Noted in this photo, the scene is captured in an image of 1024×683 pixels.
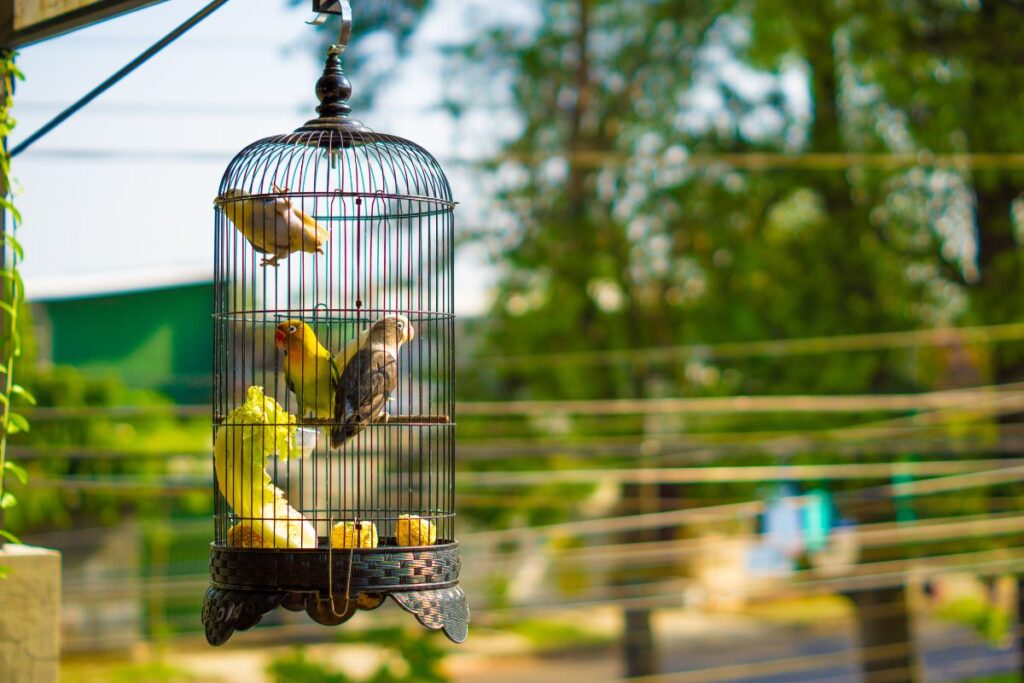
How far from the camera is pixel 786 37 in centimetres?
920

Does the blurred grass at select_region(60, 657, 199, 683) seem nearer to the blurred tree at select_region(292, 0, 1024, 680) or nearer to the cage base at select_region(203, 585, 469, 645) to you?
the blurred tree at select_region(292, 0, 1024, 680)

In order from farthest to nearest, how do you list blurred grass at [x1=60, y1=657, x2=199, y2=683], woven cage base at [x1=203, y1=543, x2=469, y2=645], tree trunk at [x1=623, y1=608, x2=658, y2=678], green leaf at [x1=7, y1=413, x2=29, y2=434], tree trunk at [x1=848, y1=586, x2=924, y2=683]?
1. blurred grass at [x1=60, y1=657, x2=199, y2=683]
2. tree trunk at [x1=623, y1=608, x2=658, y2=678]
3. tree trunk at [x1=848, y1=586, x2=924, y2=683]
4. green leaf at [x1=7, y1=413, x2=29, y2=434]
5. woven cage base at [x1=203, y1=543, x2=469, y2=645]

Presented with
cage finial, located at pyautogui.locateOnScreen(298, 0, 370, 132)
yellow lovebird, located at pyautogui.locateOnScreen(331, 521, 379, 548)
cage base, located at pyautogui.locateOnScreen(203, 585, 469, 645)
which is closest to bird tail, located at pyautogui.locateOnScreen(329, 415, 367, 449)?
yellow lovebird, located at pyautogui.locateOnScreen(331, 521, 379, 548)

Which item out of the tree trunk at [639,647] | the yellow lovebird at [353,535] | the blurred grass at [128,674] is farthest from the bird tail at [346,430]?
the blurred grass at [128,674]

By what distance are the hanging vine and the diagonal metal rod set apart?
47mm

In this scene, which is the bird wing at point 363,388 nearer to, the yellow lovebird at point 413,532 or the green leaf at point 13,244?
the yellow lovebird at point 413,532

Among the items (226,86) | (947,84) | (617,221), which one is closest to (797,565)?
(617,221)

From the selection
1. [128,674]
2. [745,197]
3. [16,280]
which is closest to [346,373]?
[16,280]

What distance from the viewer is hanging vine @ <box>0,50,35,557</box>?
247 cm

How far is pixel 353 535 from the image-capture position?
87.1 inches

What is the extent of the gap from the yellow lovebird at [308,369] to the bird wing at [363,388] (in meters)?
0.05

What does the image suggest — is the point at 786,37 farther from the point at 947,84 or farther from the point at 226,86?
the point at 226,86

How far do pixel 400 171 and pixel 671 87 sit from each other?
7645 millimetres

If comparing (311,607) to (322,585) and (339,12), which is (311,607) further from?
(339,12)
